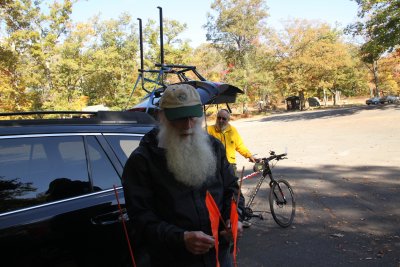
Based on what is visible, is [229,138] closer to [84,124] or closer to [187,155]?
[84,124]

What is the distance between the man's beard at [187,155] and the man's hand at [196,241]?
0.86 feet

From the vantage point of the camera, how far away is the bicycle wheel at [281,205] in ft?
19.1

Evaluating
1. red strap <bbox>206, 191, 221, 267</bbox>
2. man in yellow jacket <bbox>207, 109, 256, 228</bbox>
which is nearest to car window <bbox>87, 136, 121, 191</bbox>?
red strap <bbox>206, 191, 221, 267</bbox>

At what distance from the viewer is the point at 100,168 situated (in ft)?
8.84

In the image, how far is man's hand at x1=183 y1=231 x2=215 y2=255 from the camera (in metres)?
1.67

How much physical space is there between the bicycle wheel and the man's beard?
4.14 meters

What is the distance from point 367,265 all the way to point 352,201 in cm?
277

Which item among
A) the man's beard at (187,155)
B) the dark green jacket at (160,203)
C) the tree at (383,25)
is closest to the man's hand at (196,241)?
the dark green jacket at (160,203)

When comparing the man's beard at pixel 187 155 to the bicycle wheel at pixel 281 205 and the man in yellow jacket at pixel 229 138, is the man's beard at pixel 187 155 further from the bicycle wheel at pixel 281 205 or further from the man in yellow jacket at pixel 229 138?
the bicycle wheel at pixel 281 205

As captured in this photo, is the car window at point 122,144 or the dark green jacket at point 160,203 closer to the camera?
the dark green jacket at point 160,203

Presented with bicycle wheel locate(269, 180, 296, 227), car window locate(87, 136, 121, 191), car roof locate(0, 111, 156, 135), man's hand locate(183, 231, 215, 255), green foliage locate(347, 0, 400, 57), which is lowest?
bicycle wheel locate(269, 180, 296, 227)

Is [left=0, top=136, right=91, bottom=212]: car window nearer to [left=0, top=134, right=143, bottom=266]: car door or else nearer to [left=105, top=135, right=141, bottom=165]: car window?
[left=0, top=134, right=143, bottom=266]: car door

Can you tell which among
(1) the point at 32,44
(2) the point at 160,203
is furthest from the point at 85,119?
(1) the point at 32,44

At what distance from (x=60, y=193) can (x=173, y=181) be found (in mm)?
1004
